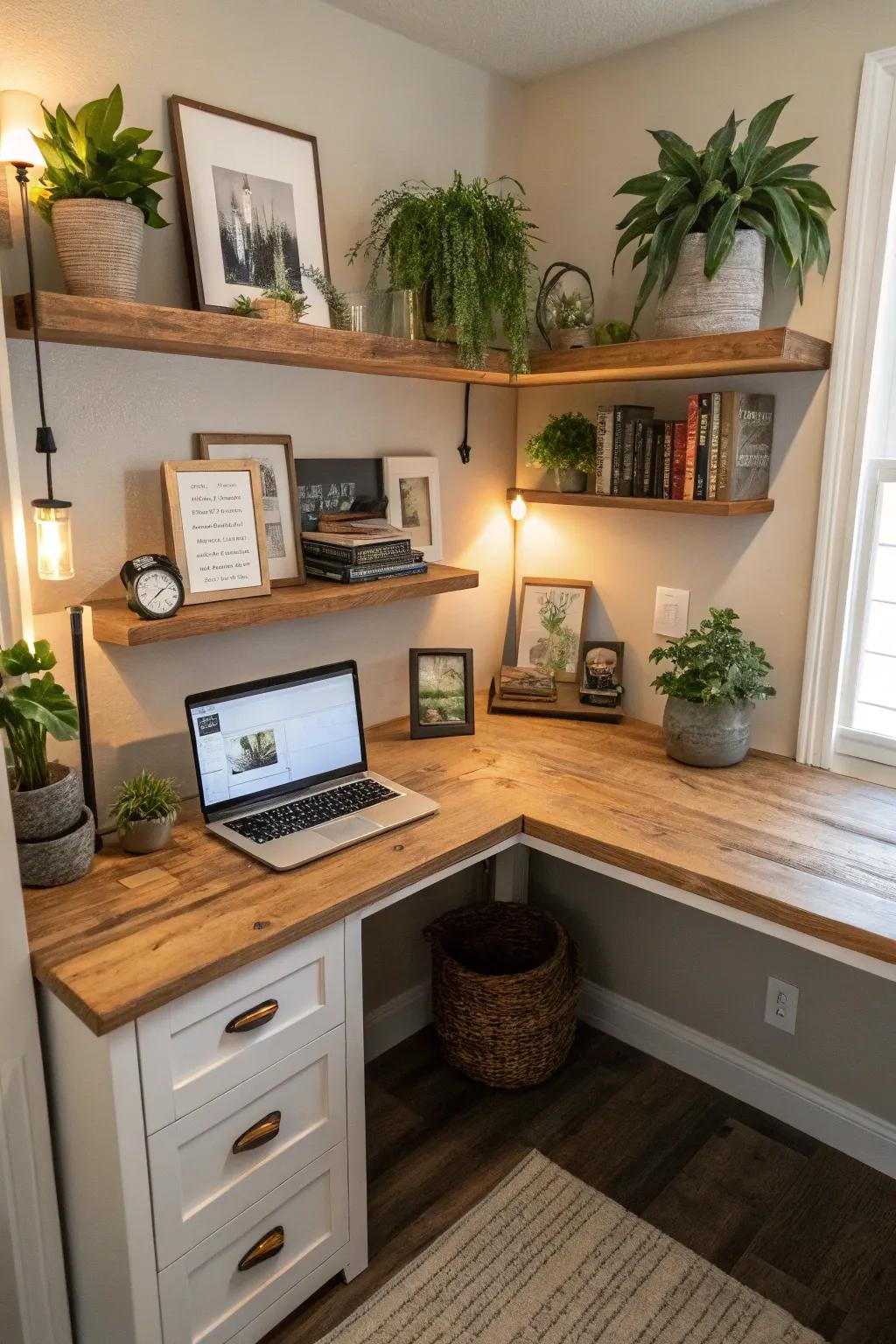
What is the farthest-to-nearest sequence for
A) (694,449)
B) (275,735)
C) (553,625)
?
(553,625)
(694,449)
(275,735)

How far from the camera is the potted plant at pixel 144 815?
1714 millimetres

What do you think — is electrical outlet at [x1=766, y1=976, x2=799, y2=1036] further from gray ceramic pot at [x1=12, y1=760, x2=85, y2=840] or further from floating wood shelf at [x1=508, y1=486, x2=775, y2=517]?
gray ceramic pot at [x1=12, y1=760, x2=85, y2=840]

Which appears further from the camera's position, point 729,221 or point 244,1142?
point 729,221

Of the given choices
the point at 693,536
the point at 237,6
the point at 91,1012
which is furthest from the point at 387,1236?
the point at 237,6

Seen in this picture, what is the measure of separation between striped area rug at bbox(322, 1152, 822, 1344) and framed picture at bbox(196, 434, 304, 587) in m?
1.44

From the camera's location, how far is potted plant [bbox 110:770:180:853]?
1.71m

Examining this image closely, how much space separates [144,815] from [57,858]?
0.57 feet

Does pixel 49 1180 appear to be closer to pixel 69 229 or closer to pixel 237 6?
pixel 69 229

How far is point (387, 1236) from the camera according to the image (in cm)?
192

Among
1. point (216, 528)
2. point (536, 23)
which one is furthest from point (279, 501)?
point (536, 23)

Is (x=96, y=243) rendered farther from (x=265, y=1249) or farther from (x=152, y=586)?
(x=265, y=1249)

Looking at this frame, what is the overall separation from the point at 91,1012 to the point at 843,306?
195cm

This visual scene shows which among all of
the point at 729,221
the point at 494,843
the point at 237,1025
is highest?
the point at 729,221

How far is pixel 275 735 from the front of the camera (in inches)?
75.7
